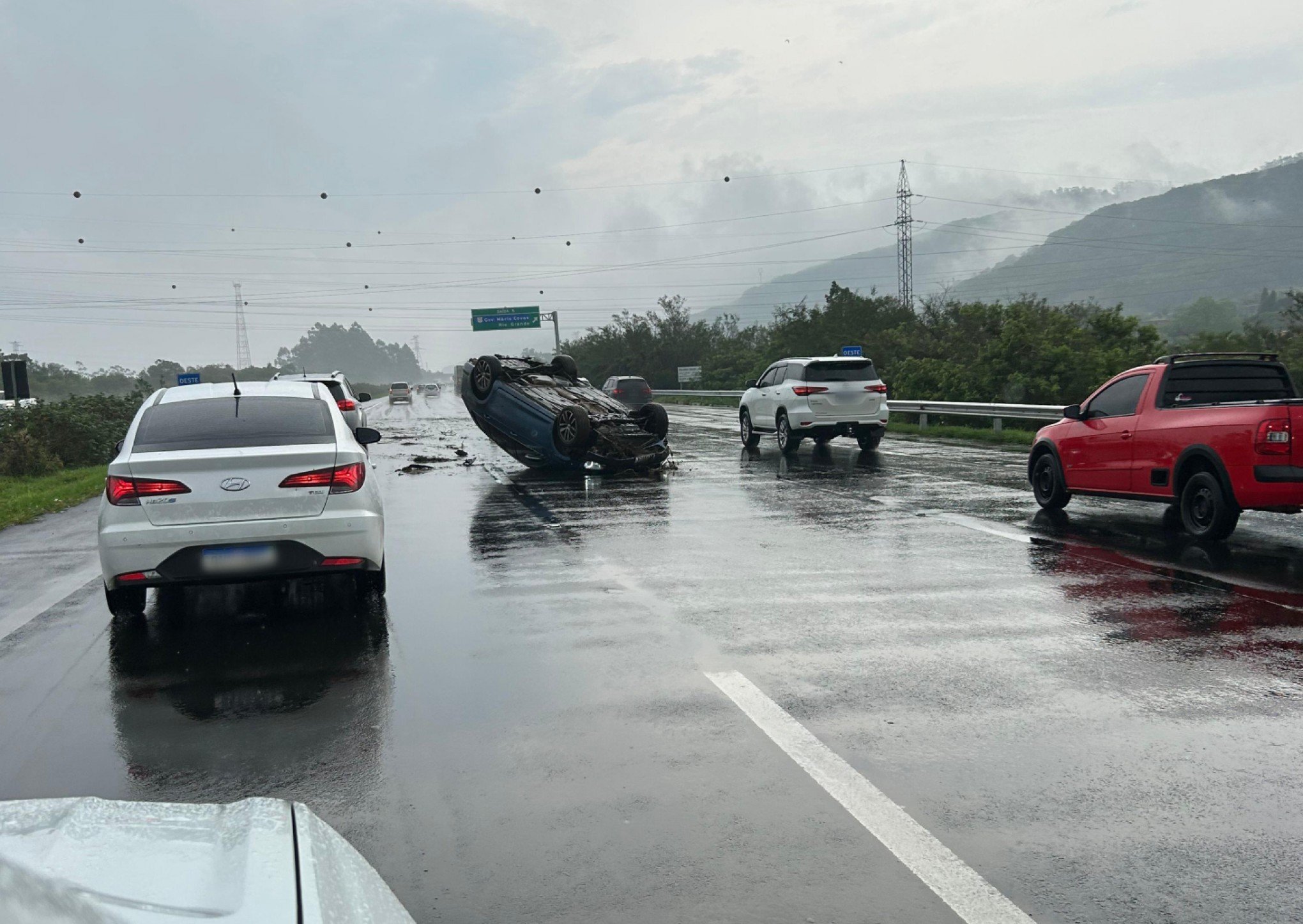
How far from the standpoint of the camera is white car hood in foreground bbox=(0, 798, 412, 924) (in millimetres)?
1895

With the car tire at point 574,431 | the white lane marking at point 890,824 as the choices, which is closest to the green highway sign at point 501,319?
the car tire at point 574,431

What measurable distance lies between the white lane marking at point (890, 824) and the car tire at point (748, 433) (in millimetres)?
17814

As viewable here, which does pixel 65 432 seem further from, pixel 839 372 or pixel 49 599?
pixel 49 599

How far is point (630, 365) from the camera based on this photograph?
248 feet

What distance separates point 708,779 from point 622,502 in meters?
10.0

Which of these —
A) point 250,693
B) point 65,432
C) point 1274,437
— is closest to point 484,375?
point 65,432

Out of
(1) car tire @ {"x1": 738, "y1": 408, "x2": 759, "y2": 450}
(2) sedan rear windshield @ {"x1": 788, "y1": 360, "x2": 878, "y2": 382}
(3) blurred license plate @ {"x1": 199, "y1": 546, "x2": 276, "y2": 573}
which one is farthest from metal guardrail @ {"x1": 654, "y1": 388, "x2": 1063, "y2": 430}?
(3) blurred license plate @ {"x1": 199, "y1": 546, "x2": 276, "y2": 573}

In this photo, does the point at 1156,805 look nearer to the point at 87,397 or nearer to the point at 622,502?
the point at 622,502

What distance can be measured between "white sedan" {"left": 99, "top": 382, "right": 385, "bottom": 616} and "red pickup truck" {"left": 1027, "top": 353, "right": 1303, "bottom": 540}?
7.35 meters

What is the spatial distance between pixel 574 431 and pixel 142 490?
10.6 meters

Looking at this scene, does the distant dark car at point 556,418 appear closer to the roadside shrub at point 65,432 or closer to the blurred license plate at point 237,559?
the roadside shrub at point 65,432

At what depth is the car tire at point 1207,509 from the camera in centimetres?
991

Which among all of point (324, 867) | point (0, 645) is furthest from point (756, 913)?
point (0, 645)

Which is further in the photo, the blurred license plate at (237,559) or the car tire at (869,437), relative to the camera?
the car tire at (869,437)
